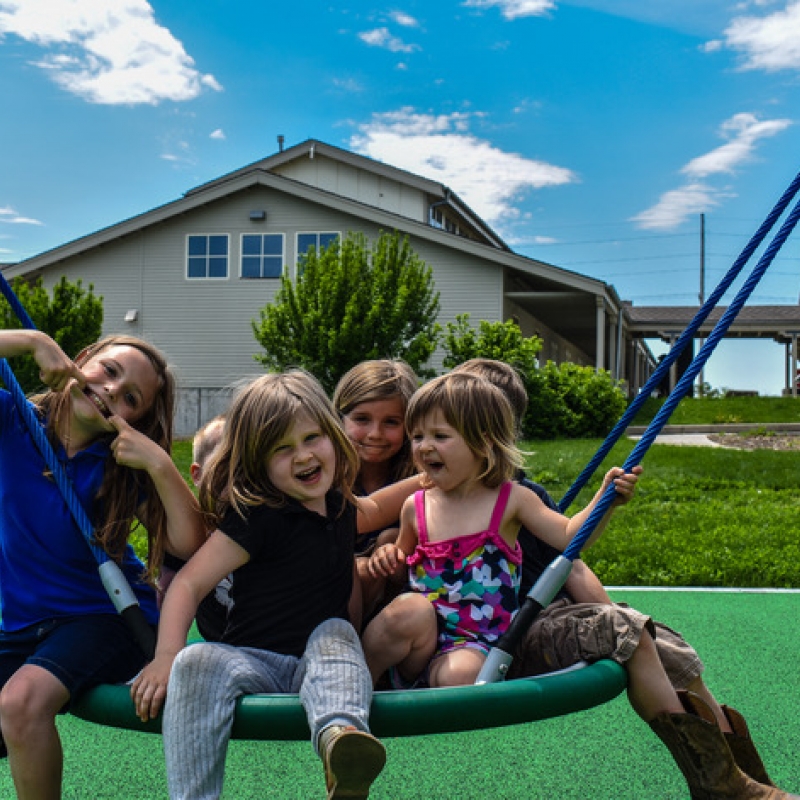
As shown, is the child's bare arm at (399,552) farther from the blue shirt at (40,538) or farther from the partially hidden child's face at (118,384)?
the partially hidden child's face at (118,384)

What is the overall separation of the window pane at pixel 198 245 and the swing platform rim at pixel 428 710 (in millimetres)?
19832

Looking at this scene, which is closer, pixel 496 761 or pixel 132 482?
pixel 132 482

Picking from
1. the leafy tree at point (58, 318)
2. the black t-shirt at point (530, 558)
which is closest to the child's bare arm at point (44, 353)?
the black t-shirt at point (530, 558)

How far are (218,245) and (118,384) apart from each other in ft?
62.6

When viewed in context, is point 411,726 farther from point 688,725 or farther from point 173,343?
point 173,343

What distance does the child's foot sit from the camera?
1640 millimetres

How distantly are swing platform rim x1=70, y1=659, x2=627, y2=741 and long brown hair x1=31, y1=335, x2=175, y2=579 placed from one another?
493 mm

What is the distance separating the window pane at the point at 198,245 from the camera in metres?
20.9

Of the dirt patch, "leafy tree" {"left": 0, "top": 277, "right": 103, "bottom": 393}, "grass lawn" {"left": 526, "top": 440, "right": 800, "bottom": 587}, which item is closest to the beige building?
"leafy tree" {"left": 0, "top": 277, "right": 103, "bottom": 393}

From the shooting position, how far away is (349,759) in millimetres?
1649

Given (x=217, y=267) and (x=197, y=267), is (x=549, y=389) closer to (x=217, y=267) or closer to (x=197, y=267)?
(x=217, y=267)

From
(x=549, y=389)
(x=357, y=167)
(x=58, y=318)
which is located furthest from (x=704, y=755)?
(x=357, y=167)

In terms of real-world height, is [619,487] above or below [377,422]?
below

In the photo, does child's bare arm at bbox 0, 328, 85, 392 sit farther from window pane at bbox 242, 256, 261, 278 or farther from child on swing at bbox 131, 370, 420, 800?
window pane at bbox 242, 256, 261, 278
